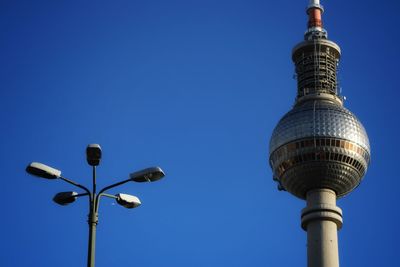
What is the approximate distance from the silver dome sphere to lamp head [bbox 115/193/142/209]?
303 feet

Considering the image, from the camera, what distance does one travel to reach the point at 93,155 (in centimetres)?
2733

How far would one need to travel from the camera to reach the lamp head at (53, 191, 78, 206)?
27603 mm

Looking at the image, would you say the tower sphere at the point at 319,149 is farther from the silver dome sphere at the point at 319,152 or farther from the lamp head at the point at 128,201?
the lamp head at the point at 128,201

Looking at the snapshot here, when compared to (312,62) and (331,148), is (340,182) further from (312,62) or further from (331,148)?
(312,62)

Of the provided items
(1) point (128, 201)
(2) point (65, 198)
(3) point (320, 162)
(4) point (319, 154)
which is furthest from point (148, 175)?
(4) point (319, 154)

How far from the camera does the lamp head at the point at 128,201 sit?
93.1 ft

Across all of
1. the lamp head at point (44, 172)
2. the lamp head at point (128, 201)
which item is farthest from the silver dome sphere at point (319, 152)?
the lamp head at point (44, 172)

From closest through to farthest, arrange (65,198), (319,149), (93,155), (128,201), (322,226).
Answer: (93,155) → (65,198) → (128,201) → (322,226) → (319,149)

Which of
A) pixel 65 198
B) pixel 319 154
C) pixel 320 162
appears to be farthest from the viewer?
pixel 319 154

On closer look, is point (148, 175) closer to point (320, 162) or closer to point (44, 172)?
point (44, 172)

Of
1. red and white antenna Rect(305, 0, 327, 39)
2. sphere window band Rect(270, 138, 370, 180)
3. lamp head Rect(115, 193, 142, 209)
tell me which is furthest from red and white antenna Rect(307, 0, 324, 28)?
lamp head Rect(115, 193, 142, 209)

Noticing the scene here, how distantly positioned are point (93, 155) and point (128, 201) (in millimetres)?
2224

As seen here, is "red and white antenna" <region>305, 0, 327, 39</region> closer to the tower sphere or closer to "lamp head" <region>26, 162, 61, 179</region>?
the tower sphere

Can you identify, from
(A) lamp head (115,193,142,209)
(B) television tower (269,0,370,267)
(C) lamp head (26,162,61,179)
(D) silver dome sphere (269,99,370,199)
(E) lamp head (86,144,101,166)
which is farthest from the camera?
(D) silver dome sphere (269,99,370,199)
